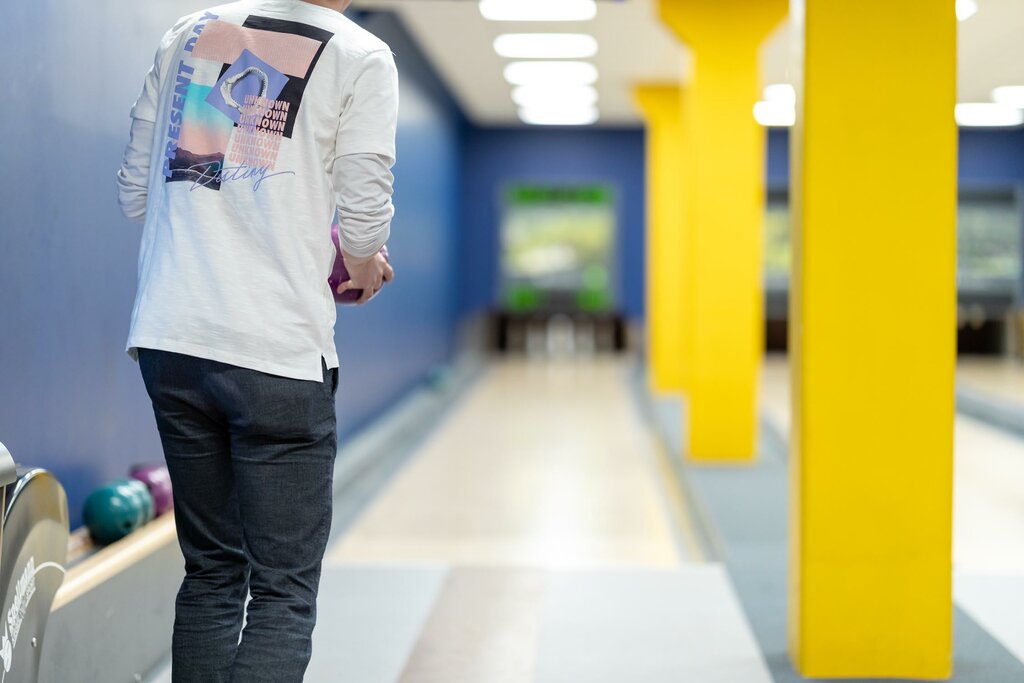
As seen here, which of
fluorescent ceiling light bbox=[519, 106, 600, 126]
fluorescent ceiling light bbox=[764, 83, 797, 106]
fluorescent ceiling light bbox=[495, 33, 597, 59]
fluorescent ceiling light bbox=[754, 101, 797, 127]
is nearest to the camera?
fluorescent ceiling light bbox=[495, 33, 597, 59]

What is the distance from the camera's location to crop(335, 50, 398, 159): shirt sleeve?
185 cm

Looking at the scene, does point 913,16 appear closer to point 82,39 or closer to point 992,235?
point 82,39

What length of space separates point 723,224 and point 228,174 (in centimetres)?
482

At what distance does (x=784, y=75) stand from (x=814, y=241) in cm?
802

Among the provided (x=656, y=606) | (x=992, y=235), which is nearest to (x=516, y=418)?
(x=656, y=606)

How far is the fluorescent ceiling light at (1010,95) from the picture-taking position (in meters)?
9.78

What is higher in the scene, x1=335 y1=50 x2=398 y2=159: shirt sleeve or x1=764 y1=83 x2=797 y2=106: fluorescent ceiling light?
x1=764 y1=83 x2=797 y2=106: fluorescent ceiling light

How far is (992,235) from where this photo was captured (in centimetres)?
1406

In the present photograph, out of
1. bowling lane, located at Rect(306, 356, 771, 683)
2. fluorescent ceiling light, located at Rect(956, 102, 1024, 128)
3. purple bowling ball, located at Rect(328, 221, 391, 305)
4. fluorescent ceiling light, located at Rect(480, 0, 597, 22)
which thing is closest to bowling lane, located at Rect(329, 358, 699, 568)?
bowling lane, located at Rect(306, 356, 771, 683)

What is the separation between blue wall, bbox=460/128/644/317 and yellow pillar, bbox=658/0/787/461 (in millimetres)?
8260

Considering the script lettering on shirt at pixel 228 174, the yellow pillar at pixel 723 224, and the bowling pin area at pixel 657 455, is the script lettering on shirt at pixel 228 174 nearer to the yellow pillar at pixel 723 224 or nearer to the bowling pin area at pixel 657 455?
the bowling pin area at pixel 657 455

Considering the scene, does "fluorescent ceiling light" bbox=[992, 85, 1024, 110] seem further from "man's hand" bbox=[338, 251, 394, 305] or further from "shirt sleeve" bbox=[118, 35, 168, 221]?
"shirt sleeve" bbox=[118, 35, 168, 221]

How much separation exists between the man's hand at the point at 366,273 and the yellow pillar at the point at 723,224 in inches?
178

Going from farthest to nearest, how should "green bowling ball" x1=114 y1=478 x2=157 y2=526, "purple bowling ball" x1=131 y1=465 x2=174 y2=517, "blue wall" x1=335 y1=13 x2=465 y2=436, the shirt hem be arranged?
"blue wall" x1=335 y1=13 x2=465 y2=436 → "purple bowling ball" x1=131 y1=465 x2=174 y2=517 → "green bowling ball" x1=114 y1=478 x2=157 y2=526 → the shirt hem
